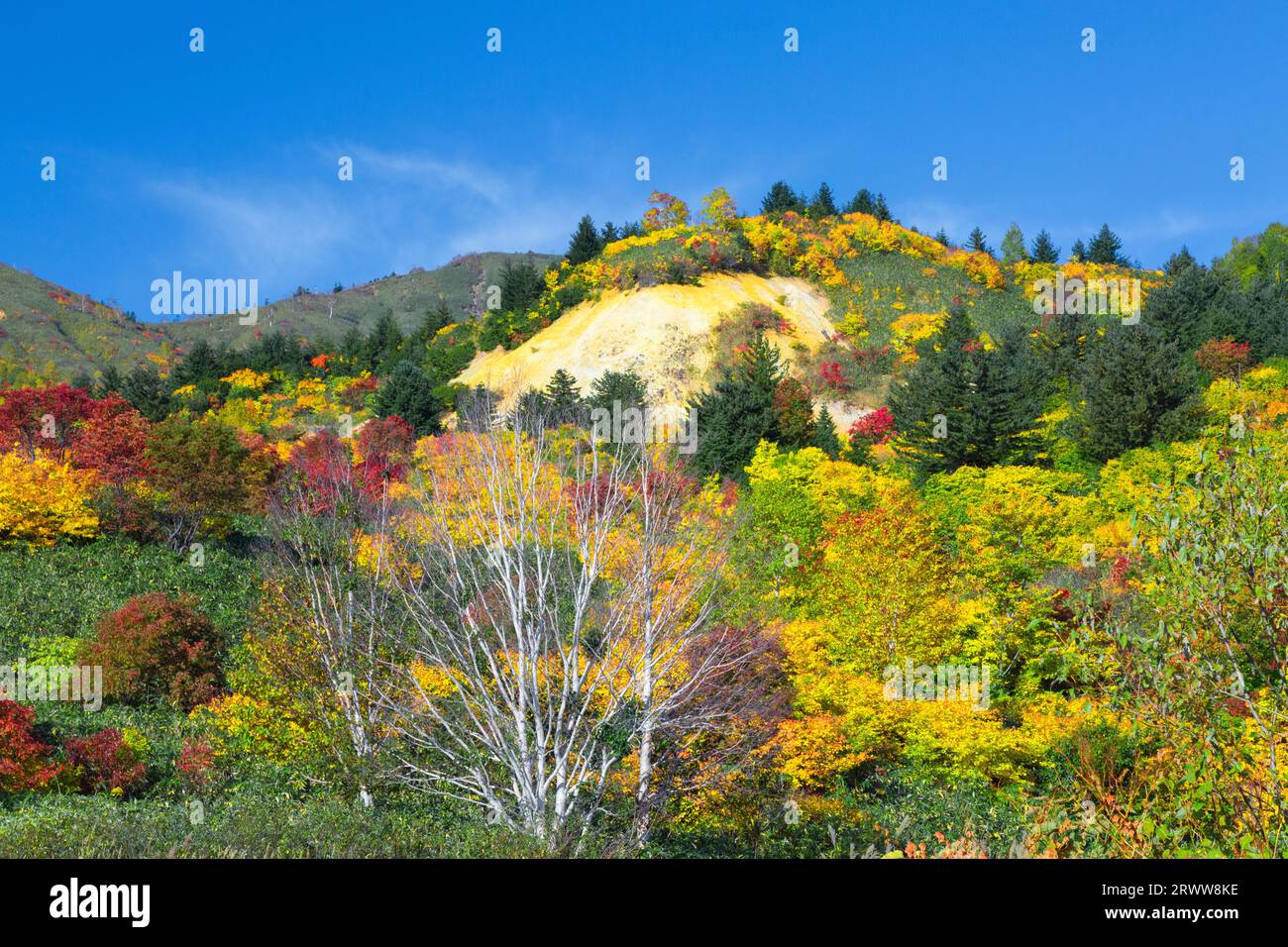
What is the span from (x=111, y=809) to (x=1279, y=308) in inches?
3121

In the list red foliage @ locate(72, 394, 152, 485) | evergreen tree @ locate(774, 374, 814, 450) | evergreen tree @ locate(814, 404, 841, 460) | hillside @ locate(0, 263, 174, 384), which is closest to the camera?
red foliage @ locate(72, 394, 152, 485)

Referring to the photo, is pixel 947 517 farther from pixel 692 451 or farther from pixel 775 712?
pixel 775 712

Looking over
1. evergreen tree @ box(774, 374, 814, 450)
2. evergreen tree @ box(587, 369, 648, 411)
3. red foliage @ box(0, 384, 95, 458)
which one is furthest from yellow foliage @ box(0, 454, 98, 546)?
evergreen tree @ box(774, 374, 814, 450)

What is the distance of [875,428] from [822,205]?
179ft

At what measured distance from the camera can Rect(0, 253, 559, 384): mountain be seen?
12050 cm

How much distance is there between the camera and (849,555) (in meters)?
31.3

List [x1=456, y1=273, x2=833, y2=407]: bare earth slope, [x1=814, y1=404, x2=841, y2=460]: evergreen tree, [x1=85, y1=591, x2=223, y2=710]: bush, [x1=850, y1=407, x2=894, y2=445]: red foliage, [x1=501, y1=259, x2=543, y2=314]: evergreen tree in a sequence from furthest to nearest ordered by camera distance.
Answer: [x1=501, y1=259, x2=543, y2=314]: evergreen tree
[x1=456, y1=273, x2=833, y2=407]: bare earth slope
[x1=850, y1=407, x2=894, y2=445]: red foliage
[x1=814, y1=404, x2=841, y2=460]: evergreen tree
[x1=85, y1=591, x2=223, y2=710]: bush

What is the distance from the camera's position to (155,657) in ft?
95.1

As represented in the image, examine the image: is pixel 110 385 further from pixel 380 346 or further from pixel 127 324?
pixel 127 324

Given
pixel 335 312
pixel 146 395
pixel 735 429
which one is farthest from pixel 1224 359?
pixel 335 312

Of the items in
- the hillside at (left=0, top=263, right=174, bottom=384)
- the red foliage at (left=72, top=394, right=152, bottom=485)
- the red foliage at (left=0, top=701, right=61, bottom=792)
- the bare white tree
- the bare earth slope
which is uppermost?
the hillside at (left=0, top=263, right=174, bottom=384)

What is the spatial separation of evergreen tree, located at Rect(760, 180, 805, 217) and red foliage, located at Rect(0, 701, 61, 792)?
95457 mm

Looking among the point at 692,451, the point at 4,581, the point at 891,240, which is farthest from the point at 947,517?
the point at 891,240

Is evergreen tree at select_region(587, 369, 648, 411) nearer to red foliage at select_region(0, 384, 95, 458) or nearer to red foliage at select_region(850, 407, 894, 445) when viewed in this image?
red foliage at select_region(850, 407, 894, 445)
